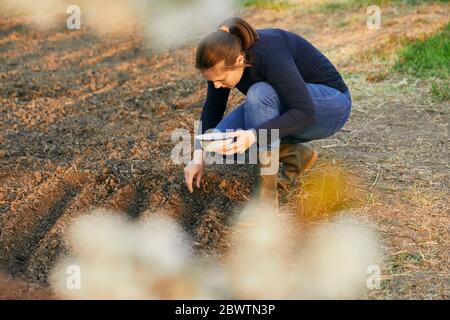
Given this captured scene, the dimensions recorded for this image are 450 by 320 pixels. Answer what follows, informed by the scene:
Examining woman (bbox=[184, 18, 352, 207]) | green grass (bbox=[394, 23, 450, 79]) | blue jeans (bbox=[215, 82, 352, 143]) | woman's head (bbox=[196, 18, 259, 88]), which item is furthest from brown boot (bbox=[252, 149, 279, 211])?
green grass (bbox=[394, 23, 450, 79])

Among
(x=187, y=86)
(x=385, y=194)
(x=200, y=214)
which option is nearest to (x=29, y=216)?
(x=200, y=214)

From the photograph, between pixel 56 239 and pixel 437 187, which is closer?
pixel 56 239

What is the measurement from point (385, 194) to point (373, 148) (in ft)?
2.11

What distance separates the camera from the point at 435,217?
9.59ft

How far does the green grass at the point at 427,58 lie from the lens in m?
4.90

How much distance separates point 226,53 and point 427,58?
294cm

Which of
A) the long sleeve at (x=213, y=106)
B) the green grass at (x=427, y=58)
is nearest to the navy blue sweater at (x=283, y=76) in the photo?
the long sleeve at (x=213, y=106)

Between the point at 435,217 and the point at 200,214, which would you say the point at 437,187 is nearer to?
the point at 435,217

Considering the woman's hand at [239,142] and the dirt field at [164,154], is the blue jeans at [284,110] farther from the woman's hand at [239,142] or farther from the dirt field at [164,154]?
the dirt field at [164,154]

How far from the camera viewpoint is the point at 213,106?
2992mm

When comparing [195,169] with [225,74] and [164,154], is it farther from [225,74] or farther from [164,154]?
[164,154]

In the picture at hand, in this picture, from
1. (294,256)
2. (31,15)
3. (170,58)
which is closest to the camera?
(294,256)

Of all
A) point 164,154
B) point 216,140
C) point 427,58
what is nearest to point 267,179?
point 216,140

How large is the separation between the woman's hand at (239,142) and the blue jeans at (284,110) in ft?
0.44
